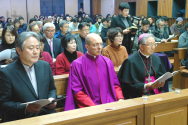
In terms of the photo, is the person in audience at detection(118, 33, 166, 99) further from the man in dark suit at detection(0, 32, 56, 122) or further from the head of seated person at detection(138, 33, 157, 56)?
the man in dark suit at detection(0, 32, 56, 122)

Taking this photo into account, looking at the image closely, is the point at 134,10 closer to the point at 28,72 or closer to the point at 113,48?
the point at 113,48

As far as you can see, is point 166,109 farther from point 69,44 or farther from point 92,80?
point 69,44

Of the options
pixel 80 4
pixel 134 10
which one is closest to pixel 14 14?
pixel 80 4

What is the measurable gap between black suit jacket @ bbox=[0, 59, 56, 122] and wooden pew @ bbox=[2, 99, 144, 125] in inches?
20.0

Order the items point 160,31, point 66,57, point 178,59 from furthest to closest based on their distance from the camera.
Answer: point 160,31
point 178,59
point 66,57

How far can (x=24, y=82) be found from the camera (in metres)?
2.25

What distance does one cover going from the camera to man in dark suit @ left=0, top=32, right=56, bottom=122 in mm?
2166

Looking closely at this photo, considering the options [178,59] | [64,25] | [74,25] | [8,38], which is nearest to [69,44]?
[8,38]

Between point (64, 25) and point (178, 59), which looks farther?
point (64, 25)

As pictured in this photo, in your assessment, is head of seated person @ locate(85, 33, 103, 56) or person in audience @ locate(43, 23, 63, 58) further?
person in audience @ locate(43, 23, 63, 58)

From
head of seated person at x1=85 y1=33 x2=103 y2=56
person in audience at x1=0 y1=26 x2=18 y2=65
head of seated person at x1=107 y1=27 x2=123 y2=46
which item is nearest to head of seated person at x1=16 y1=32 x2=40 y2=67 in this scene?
head of seated person at x1=85 y1=33 x2=103 y2=56

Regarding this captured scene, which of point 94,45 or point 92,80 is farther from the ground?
point 94,45

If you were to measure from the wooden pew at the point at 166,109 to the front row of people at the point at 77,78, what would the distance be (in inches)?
25.3

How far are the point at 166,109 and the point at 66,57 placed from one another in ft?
6.65
